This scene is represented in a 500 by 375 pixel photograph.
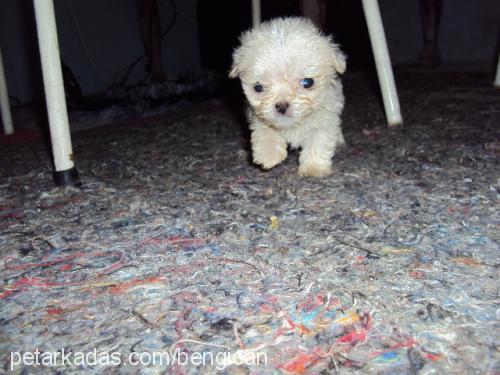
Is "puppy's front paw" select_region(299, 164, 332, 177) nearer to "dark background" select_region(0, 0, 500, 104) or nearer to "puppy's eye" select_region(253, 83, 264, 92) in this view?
"puppy's eye" select_region(253, 83, 264, 92)

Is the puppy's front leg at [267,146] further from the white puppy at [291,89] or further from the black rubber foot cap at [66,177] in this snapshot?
the black rubber foot cap at [66,177]

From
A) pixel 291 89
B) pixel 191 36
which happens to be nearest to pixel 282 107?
pixel 291 89

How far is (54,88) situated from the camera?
4.63 feet

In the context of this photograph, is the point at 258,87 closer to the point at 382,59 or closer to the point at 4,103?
the point at 382,59

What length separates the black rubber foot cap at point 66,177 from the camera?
5.08 ft

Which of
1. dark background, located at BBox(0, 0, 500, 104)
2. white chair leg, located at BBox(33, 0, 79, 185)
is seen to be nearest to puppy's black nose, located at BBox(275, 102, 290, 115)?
white chair leg, located at BBox(33, 0, 79, 185)

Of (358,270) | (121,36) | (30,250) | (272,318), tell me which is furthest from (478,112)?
(121,36)

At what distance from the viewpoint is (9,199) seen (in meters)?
1.53

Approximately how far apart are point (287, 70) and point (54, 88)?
2.47ft

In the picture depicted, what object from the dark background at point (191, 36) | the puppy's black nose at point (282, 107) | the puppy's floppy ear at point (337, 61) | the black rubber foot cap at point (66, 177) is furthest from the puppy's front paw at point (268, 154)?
the dark background at point (191, 36)

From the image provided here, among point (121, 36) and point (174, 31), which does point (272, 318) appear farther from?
point (174, 31)

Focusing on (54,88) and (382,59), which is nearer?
(54,88)

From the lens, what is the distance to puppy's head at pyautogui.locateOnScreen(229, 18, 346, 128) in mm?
1572

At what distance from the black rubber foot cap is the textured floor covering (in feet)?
0.10
